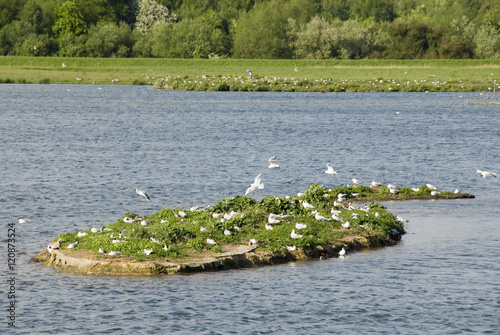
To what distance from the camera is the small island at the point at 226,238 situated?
20078 mm

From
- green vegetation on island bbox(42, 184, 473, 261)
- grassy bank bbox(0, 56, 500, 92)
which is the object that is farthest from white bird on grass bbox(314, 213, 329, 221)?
grassy bank bbox(0, 56, 500, 92)

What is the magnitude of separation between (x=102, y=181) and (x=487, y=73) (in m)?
88.4

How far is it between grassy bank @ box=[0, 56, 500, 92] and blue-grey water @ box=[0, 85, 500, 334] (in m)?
30.0

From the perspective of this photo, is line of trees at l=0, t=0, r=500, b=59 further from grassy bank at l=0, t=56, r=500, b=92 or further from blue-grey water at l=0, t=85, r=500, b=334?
blue-grey water at l=0, t=85, r=500, b=334

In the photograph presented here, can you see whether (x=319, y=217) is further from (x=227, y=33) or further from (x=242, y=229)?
(x=227, y=33)

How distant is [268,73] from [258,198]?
90217 mm

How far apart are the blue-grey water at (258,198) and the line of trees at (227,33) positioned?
63.9 metres

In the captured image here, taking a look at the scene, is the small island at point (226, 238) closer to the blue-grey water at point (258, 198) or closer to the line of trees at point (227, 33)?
the blue-grey water at point (258, 198)

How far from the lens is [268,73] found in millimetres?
119062

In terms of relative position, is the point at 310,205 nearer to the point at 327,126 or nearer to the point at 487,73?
the point at 327,126

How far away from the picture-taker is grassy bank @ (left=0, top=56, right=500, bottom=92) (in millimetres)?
103375

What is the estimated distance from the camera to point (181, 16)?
161 metres

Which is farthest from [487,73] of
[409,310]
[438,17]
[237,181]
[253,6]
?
[409,310]

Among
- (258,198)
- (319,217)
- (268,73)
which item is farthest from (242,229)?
(268,73)
